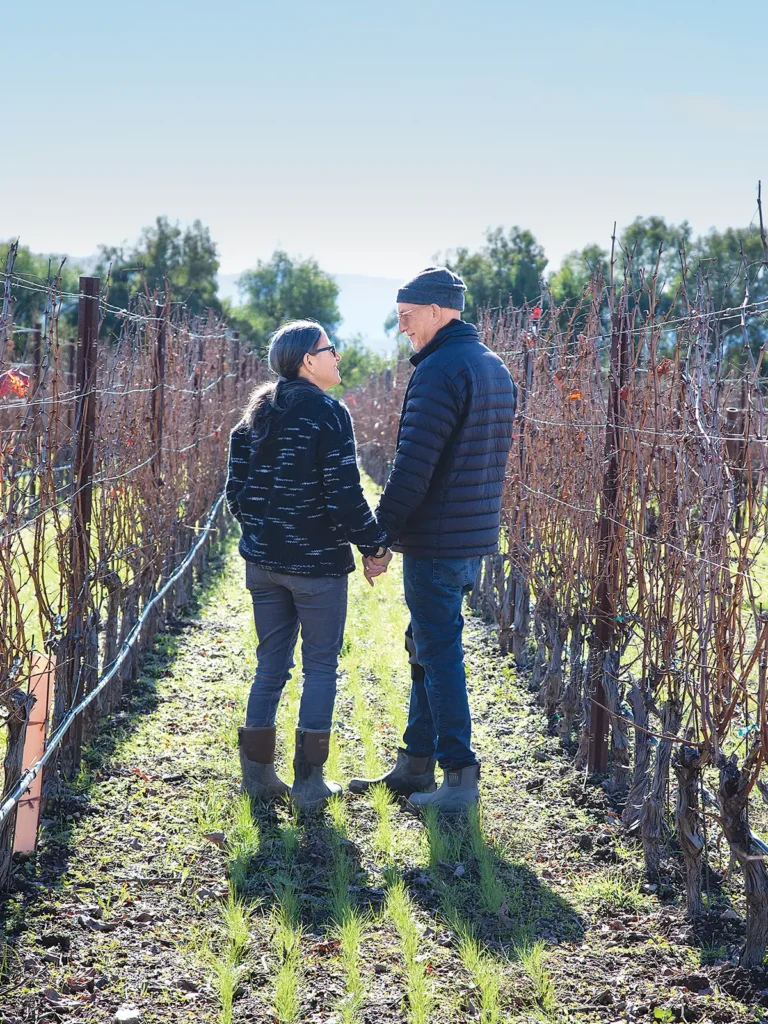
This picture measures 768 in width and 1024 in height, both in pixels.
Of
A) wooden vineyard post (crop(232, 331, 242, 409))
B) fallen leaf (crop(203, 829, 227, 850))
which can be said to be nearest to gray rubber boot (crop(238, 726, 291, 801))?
fallen leaf (crop(203, 829, 227, 850))

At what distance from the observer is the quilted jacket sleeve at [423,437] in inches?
144

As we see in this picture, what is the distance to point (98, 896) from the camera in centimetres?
322

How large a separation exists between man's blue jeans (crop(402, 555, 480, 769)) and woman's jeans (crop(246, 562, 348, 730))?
0.92ft

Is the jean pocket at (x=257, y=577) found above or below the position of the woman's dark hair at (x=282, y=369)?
below

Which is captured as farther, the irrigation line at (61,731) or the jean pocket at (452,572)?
the jean pocket at (452,572)

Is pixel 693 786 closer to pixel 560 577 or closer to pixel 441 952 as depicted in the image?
pixel 441 952

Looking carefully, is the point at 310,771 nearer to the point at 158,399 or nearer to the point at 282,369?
the point at 282,369

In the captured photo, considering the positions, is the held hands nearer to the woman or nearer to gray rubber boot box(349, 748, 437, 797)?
the woman

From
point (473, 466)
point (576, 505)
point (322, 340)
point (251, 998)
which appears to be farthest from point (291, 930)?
point (576, 505)

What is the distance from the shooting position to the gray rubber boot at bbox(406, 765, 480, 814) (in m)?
3.91

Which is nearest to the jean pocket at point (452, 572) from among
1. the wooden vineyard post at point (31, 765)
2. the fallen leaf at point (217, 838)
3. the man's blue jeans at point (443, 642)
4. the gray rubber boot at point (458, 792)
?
the man's blue jeans at point (443, 642)

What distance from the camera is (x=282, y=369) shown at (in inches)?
148

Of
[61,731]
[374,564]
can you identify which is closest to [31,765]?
[61,731]

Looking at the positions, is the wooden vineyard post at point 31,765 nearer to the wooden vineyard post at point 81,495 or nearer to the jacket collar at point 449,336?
the wooden vineyard post at point 81,495
